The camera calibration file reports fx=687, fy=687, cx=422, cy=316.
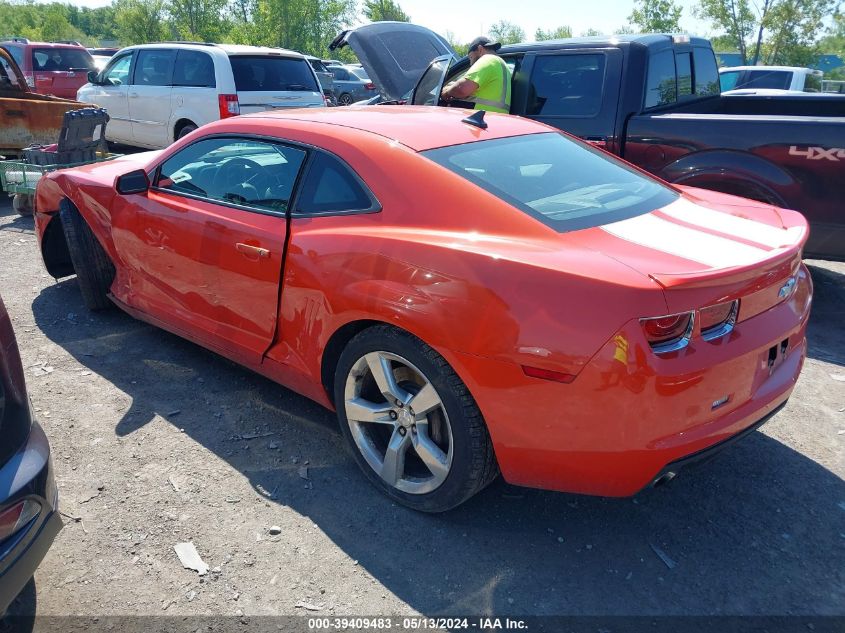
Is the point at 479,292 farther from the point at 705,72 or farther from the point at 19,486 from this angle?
the point at 705,72

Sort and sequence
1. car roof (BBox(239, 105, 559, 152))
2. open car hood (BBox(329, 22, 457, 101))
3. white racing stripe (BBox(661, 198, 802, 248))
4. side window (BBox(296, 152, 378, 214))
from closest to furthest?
white racing stripe (BBox(661, 198, 802, 248)), side window (BBox(296, 152, 378, 214)), car roof (BBox(239, 105, 559, 152)), open car hood (BBox(329, 22, 457, 101))

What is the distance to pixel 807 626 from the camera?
7.68 feet

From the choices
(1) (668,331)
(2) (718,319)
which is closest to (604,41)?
(2) (718,319)

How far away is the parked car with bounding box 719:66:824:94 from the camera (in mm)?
11961

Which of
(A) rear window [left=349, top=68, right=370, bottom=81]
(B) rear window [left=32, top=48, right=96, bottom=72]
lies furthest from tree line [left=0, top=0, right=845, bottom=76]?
(B) rear window [left=32, top=48, right=96, bottom=72]

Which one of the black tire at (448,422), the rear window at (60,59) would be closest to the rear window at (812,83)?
the black tire at (448,422)

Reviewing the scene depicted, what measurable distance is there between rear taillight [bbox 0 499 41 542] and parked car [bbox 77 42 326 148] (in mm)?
7714

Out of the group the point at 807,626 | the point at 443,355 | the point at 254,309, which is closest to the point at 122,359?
the point at 254,309

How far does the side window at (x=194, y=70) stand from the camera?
363 inches

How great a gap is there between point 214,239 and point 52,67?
47.1 ft

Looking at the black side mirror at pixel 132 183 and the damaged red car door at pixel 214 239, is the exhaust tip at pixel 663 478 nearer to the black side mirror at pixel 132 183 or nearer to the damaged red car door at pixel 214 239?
the damaged red car door at pixel 214 239

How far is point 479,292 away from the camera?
241 cm

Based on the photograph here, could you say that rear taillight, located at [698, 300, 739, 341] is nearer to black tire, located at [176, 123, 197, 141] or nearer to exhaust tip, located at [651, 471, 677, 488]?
exhaust tip, located at [651, 471, 677, 488]

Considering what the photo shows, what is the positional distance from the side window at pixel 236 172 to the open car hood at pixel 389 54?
3.25 m
